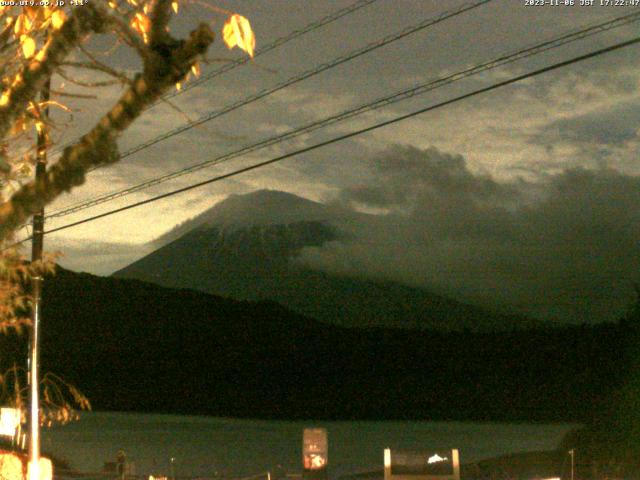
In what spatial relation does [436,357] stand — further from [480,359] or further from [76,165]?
[76,165]

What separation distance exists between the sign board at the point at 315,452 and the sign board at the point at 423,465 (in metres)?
1.68

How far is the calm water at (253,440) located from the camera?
214ft

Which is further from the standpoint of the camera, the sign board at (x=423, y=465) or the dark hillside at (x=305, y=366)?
the dark hillside at (x=305, y=366)

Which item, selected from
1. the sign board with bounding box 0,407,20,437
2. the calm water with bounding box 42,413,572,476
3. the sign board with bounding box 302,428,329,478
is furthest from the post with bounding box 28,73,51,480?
the calm water with bounding box 42,413,572,476

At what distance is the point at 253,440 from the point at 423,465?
76.5 m

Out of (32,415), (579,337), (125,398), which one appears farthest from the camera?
(125,398)

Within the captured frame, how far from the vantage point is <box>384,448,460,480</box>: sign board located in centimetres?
1669

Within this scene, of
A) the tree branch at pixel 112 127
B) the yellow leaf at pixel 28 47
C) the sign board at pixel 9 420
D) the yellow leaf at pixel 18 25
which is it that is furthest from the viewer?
the sign board at pixel 9 420

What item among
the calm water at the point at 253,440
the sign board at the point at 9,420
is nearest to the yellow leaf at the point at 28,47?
the sign board at the point at 9,420

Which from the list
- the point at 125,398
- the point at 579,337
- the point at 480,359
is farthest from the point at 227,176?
the point at 480,359

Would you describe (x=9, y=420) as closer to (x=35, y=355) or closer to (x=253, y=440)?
(x=35, y=355)

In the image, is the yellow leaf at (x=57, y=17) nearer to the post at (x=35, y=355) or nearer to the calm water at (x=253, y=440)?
the post at (x=35, y=355)

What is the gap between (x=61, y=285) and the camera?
51000 mm

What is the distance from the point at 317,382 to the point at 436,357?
19113mm
